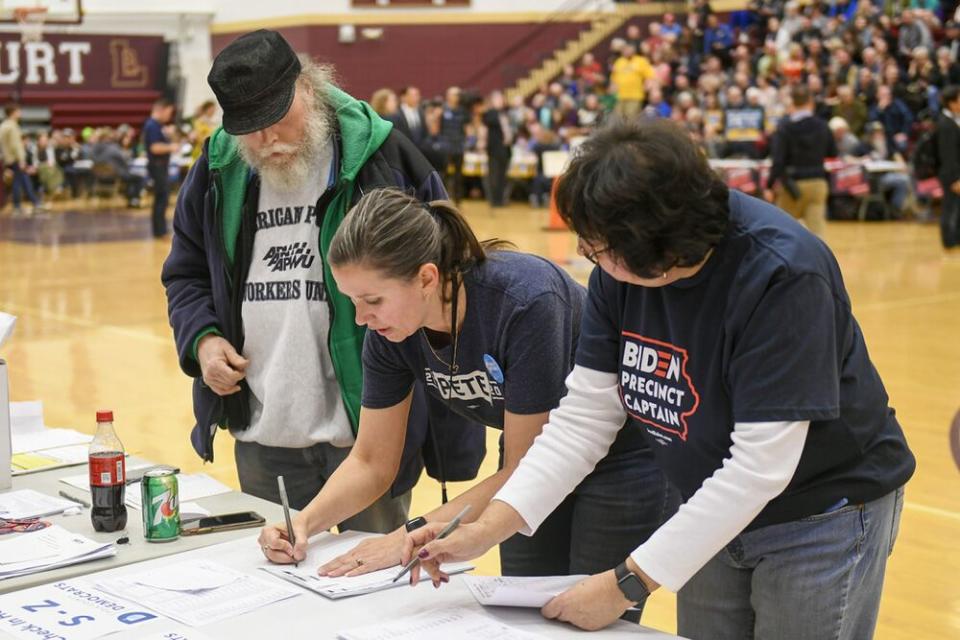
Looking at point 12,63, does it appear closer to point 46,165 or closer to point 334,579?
point 46,165

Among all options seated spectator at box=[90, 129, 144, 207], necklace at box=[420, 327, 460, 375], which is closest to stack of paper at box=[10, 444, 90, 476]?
necklace at box=[420, 327, 460, 375]

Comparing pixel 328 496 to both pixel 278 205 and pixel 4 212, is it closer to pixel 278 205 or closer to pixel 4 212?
pixel 278 205

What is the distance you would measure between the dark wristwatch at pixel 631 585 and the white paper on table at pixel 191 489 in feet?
3.93

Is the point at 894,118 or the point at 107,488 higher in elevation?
the point at 894,118

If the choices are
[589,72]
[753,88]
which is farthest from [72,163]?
[753,88]

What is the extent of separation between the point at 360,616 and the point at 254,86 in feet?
4.11

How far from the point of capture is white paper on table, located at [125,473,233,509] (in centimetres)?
271

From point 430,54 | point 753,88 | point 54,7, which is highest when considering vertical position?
point 54,7

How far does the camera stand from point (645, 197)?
169 centimetres

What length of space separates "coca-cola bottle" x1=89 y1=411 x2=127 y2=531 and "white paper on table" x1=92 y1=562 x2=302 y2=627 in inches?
10.7

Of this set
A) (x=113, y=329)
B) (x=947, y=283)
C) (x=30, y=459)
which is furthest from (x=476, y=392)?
(x=947, y=283)

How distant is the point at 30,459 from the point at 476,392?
4.49 feet

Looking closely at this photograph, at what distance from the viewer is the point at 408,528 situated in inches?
87.5

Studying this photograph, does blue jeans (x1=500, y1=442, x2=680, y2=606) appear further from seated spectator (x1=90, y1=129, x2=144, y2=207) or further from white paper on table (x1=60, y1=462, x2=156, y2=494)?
seated spectator (x1=90, y1=129, x2=144, y2=207)
